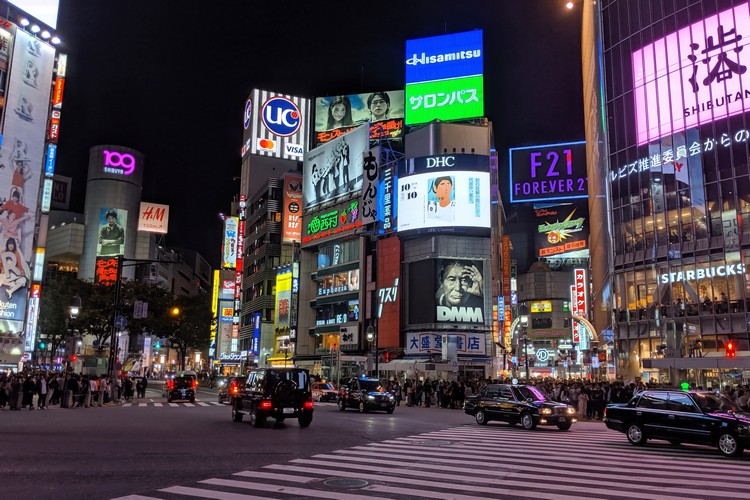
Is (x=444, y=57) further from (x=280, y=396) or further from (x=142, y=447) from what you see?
(x=142, y=447)

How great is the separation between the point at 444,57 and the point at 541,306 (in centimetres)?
6179

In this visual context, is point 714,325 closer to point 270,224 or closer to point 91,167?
point 270,224

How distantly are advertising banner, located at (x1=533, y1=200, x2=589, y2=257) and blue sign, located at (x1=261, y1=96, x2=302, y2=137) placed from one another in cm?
5075

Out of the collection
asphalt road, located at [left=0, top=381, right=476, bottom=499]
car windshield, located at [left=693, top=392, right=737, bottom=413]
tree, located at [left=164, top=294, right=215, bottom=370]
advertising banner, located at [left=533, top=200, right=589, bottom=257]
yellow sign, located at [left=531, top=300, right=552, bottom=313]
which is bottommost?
asphalt road, located at [left=0, top=381, right=476, bottom=499]

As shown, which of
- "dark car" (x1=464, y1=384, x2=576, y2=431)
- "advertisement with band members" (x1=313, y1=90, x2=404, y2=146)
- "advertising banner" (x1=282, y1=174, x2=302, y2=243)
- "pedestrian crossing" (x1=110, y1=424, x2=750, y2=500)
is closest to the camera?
"pedestrian crossing" (x1=110, y1=424, x2=750, y2=500)

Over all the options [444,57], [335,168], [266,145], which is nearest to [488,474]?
[444,57]

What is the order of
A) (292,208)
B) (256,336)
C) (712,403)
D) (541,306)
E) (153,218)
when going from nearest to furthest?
(712,403)
(292,208)
(256,336)
(541,306)
(153,218)

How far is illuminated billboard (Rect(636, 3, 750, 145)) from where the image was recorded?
42.2 meters

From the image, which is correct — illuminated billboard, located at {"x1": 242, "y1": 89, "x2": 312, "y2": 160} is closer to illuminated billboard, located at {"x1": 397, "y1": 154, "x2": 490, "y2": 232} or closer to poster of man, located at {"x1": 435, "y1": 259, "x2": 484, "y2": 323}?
illuminated billboard, located at {"x1": 397, "y1": 154, "x2": 490, "y2": 232}

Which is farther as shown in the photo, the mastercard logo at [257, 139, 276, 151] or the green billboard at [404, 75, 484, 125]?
the mastercard logo at [257, 139, 276, 151]

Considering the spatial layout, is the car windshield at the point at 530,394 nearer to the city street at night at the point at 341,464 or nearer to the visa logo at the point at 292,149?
the city street at night at the point at 341,464

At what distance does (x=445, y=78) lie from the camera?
64.8 meters

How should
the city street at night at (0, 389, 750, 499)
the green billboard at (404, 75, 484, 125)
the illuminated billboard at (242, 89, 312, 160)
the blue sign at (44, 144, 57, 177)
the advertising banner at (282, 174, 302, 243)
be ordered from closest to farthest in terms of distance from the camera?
Answer: 1. the city street at night at (0, 389, 750, 499)
2. the green billboard at (404, 75, 484, 125)
3. the blue sign at (44, 144, 57, 177)
4. the advertising banner at (282, 174, 302, 243)
5. the illuminated billboard at (242, 89, 312, 160)

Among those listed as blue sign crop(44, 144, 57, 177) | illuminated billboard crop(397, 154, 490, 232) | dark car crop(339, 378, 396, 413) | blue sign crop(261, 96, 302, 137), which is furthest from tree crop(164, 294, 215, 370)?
dark car crop(339, 378, 396, 413)
